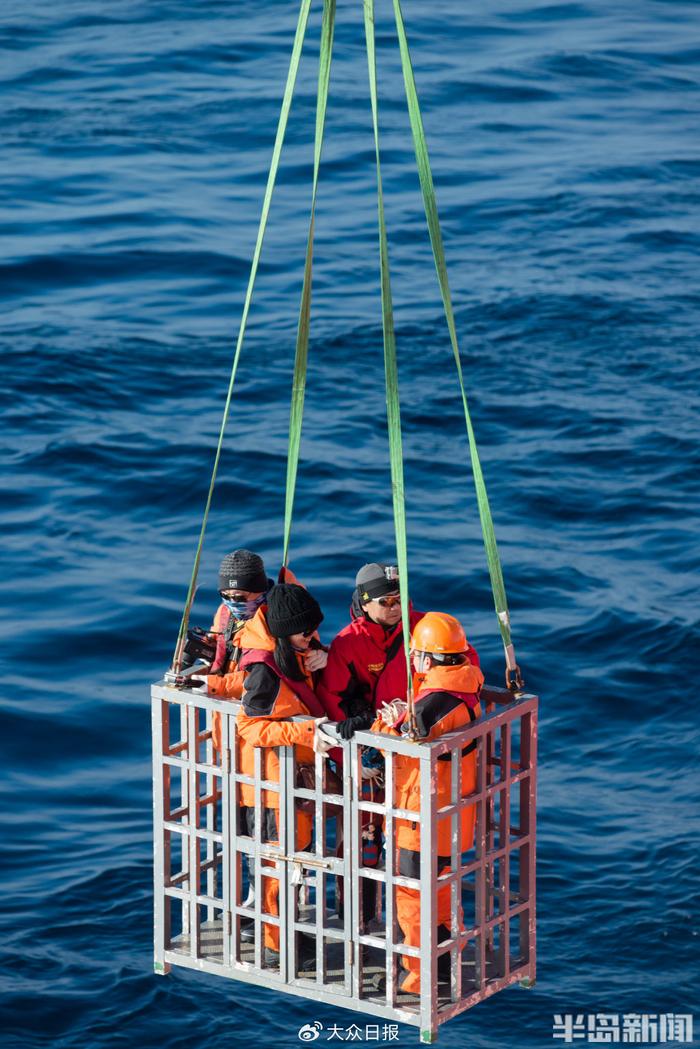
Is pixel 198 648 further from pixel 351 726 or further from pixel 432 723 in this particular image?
pixel 432 723

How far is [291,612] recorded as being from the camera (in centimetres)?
1155

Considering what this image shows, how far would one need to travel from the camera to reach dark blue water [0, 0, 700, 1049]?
24.2 meters

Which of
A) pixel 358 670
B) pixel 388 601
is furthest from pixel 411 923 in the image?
pixel 388 601

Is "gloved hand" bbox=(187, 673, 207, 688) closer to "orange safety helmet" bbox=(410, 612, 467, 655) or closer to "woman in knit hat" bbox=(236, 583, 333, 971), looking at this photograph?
"woman in knit hat" bbox=(236, 583, 333, 971)

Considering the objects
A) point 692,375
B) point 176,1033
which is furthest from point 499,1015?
point 692,375

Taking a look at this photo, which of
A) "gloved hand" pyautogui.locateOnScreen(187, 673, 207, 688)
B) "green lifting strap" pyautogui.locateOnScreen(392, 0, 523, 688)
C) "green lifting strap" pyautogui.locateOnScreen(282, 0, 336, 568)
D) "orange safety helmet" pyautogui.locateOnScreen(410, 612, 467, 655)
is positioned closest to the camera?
"green lifting strap" pyautogui.locateOnScreen(392, 0, 523, 688)

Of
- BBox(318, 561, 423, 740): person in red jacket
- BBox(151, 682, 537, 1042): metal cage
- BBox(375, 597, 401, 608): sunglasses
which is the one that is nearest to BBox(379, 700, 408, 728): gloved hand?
BBox(151, 682, 537, 1042): metal cage

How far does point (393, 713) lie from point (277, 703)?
2.27 feet

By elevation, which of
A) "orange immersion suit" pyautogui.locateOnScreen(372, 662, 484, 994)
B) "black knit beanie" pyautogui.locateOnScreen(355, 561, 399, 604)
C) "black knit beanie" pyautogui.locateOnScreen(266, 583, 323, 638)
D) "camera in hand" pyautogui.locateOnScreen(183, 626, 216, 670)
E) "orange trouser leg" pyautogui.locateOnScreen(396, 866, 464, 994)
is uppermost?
"black knit beanie" pyautogui.locateOnScreen(355, 561, 399, 604)

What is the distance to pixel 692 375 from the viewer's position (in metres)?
38.6

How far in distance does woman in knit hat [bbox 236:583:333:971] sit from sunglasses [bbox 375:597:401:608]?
0.43m

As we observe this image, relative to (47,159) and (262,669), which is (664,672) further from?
(47,159)

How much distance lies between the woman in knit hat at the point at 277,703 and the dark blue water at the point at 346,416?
11177 mm

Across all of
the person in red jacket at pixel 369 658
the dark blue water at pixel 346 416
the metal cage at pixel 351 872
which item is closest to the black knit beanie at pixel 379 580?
the person in red jacket at pixel 369 658
